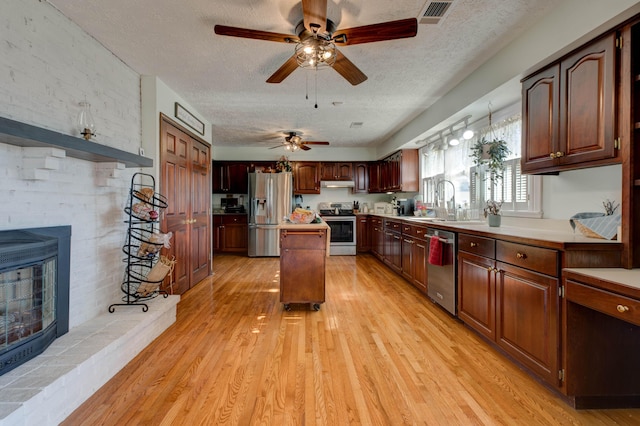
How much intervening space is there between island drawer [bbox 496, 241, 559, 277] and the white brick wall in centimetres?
308

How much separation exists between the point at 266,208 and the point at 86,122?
4439mm

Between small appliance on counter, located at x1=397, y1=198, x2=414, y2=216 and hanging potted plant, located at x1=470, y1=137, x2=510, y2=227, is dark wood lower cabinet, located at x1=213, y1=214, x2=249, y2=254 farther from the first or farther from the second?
hanging potted plant, located at x1=470, y1=137, x2=510, y2=227

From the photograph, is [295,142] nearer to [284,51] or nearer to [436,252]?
[284,51]

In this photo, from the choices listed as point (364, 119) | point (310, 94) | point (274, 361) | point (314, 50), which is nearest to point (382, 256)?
point (364, 119)

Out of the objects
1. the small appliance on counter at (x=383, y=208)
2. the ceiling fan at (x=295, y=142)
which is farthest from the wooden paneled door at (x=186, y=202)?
the small appliance on counter at (x=383, y=208)

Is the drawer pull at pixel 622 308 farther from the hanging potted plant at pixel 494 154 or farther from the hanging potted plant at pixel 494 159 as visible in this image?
the hanging potted plant at pixel 494 154

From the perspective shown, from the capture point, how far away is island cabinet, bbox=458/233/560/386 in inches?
70.5

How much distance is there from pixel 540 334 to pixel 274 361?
1726mm

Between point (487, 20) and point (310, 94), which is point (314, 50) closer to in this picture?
point (487, 20)

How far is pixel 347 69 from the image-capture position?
8.13ft

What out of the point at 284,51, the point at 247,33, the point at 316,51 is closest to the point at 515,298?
the point at 316,51

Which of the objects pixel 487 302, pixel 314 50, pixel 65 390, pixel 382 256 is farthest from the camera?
pixel 382 256

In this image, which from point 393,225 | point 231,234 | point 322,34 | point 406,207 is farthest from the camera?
point 231,234

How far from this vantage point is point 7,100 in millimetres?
1812
